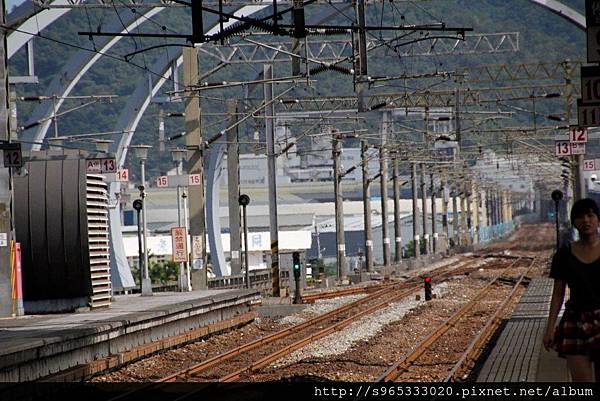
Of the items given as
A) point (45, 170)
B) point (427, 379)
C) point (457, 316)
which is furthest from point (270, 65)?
point (427, 379)

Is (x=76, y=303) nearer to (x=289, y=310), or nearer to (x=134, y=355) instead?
(x=134, y=355)

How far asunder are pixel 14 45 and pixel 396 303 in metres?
15.7

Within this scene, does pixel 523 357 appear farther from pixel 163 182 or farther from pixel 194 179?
pixel 163 182

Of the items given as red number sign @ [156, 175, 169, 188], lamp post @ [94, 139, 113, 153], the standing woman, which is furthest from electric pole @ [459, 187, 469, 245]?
the standing woman

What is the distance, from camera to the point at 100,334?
827 inches

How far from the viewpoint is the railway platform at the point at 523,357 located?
55.3ft

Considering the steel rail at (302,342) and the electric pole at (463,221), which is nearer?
the steel rail at (302,342)

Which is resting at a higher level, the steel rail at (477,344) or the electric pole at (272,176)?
the electric pole at (272,176)

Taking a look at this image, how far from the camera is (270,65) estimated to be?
41812mm

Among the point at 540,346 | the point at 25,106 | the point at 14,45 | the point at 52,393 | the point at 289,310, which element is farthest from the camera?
the point at 25,106

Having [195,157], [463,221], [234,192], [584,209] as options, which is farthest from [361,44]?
[463,221]

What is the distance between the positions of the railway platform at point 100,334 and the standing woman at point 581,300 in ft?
28.6

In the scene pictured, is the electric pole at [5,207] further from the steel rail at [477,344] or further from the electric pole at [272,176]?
the electric pole at [272,176]

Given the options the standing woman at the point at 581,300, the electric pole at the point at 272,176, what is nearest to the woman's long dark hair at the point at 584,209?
the standing woman at the point at 581,300
